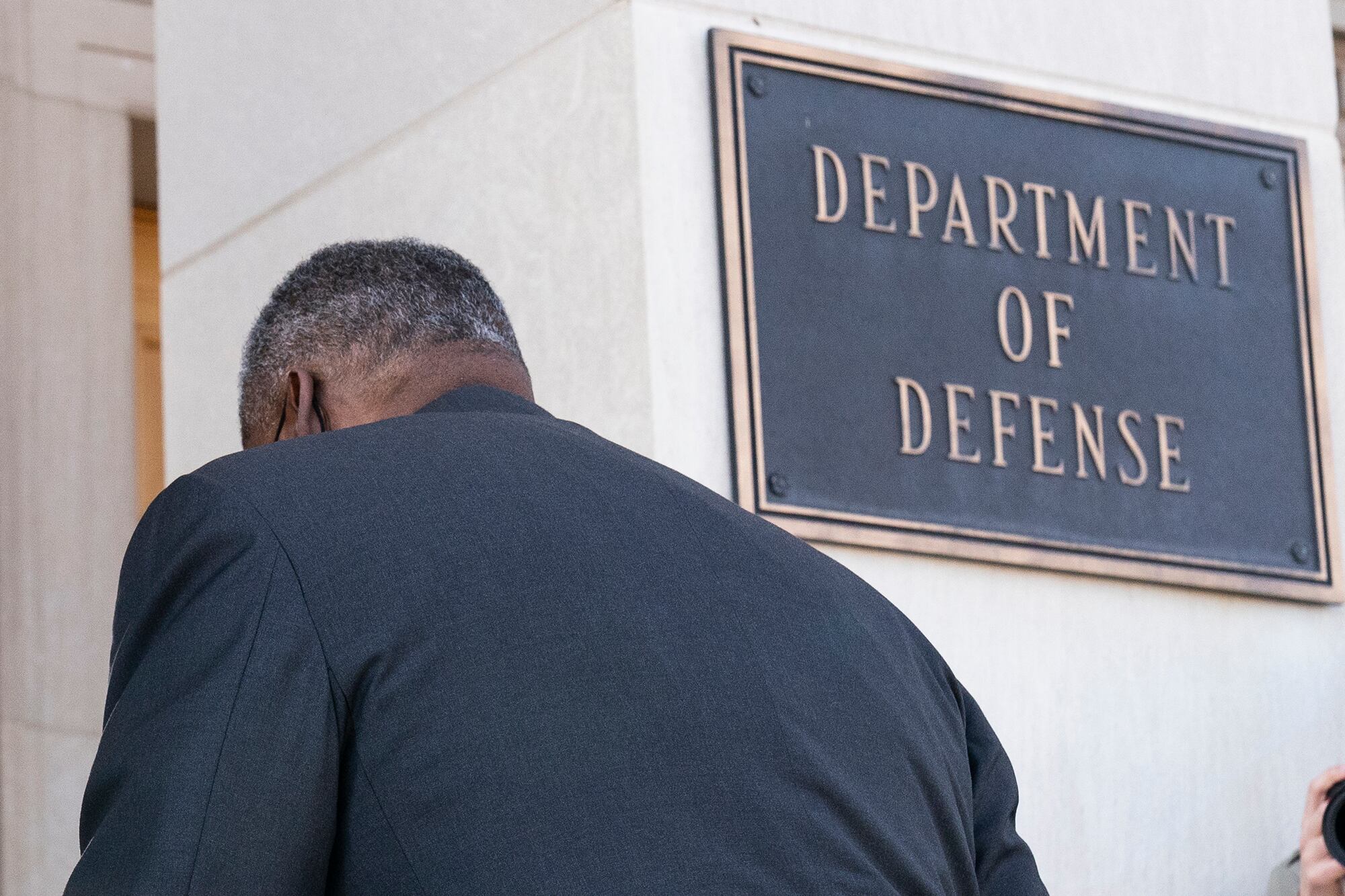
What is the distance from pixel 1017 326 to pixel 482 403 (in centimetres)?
165

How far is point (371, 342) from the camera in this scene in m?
2.54

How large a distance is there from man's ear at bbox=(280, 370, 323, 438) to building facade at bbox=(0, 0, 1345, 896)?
102 centimetres

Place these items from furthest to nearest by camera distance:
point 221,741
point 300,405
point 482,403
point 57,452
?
point 57,452 < point 300,405 < point 482,403 < point 221,741

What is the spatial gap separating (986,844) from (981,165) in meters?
1.64

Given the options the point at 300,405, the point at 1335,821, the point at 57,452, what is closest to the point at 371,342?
the point at 300,405

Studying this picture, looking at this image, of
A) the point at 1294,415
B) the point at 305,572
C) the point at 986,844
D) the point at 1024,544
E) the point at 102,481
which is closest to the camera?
the point at 305,572

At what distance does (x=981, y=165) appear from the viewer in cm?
394

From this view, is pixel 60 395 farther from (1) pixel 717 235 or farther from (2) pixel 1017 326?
(2) pixel 1017 326

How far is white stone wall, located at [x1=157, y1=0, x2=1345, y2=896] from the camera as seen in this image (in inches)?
144

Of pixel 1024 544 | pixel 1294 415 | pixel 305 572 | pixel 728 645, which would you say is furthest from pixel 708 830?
pixel 1294 415

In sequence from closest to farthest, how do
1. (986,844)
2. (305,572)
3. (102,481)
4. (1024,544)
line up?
(305,572), (986,844), (1024,544), (102,481)

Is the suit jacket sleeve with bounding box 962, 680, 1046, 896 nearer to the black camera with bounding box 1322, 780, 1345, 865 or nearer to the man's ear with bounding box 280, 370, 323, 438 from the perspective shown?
the man's ear with bounding box 280, 370, 323, 438

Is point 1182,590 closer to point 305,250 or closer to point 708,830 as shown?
point 305,250

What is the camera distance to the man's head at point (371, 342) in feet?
8.26
